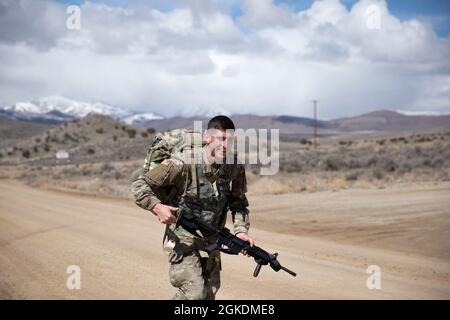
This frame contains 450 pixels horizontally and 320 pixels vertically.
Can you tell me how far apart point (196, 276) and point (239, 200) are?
→ 0.85 meters

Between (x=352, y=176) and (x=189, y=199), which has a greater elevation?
(x=189, y=199)

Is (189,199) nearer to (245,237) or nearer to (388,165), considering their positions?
(245,237)

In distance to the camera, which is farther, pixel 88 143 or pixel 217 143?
pixel 88 143

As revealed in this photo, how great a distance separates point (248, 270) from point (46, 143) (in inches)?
2974

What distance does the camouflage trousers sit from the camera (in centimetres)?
483

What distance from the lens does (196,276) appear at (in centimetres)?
487

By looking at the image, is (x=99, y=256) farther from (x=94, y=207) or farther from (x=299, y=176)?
(x=299, y=176)

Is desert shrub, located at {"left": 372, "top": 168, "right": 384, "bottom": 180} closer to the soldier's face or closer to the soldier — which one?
the soldier

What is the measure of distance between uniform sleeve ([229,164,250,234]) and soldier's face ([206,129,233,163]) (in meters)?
0.34

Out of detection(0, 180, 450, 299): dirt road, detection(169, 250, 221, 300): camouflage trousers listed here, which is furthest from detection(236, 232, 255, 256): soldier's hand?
detection(0, 180, 450, 299): dirt road

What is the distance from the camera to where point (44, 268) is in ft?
29.7

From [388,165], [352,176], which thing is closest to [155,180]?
[352,176]

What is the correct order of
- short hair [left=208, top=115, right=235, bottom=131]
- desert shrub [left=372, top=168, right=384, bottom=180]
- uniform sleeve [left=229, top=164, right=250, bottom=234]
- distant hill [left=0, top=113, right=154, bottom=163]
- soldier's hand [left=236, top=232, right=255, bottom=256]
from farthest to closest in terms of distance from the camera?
1. distant hill [left=0, top=113, right=154, bottom=163]
2. desert shrub [left=372, top=168, right=384, bottom=180]
3. uniform sleeve [left=229, top=164, right=250, bottom=234]
4. soldier's hand [left=236, top=232, right=255, bottom=256]
5. short hair [left=208, top=115, right=235, bottom=131]
